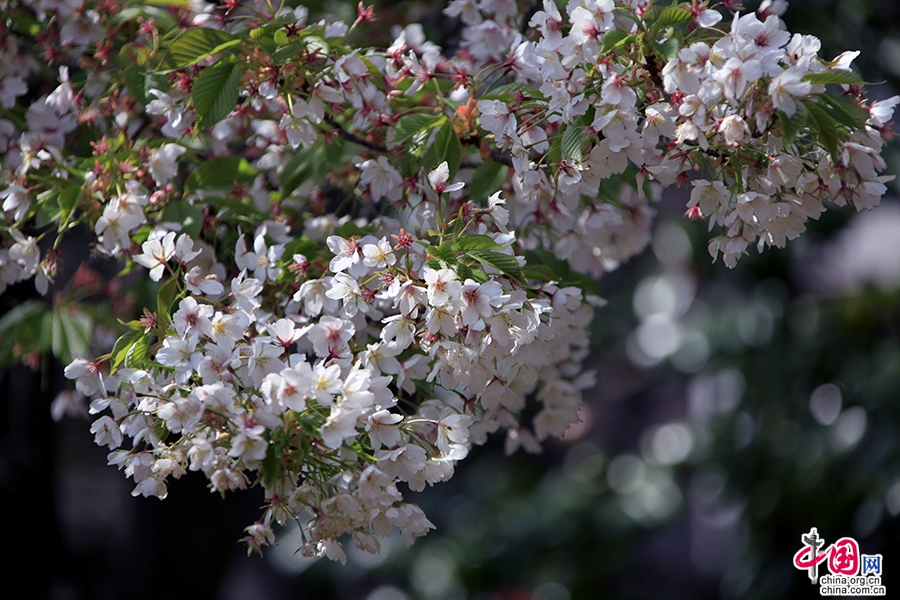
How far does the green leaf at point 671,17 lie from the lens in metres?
0.78

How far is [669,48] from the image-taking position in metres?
0.77

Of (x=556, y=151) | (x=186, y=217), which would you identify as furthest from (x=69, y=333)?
(x=556, y=151)

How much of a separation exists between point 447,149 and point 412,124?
7cm

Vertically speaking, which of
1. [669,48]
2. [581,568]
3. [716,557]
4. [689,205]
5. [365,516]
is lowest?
[716,557]

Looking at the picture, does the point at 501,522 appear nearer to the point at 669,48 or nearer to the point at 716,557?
the point at 716,557

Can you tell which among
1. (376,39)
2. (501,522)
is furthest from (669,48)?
(501,522)

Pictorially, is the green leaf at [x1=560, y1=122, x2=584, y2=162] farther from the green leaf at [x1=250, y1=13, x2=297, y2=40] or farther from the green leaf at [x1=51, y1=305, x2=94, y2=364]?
the green leaf at [x1=51, y1=305, x2=94, y2=364]

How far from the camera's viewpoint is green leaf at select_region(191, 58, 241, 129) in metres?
0.88

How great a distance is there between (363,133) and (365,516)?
528 mm

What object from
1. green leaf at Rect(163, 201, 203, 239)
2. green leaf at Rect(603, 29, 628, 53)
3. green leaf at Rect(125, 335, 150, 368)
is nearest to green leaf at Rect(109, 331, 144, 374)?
green leaf at Rect(125, 335, 150, 368)

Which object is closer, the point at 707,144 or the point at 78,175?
the point at 707,144

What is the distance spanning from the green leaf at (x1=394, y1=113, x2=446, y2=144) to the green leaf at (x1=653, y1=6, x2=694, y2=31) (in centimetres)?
28

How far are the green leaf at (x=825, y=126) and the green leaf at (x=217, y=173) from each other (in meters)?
0.71
